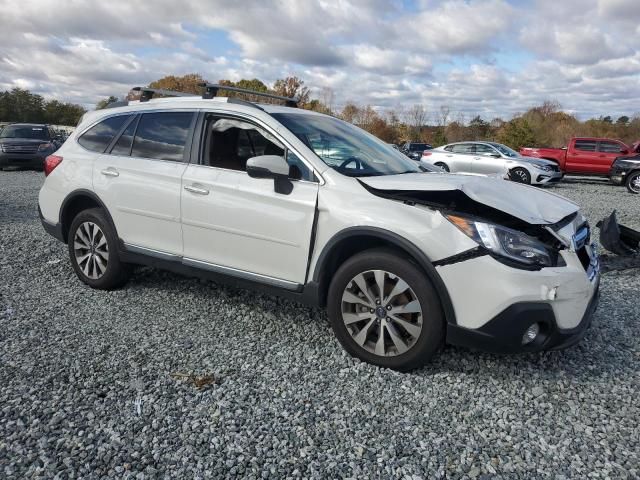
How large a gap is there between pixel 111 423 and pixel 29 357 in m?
1.12

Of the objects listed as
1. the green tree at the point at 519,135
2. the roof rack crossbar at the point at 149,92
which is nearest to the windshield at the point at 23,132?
the roof rack crossbar at the point at 149,92

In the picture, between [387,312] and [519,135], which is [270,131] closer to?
[387,312]

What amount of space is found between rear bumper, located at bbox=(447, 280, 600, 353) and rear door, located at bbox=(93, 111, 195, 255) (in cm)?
235

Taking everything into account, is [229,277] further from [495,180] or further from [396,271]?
[495,180]

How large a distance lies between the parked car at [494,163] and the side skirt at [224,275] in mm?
12907

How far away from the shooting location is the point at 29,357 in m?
3.35

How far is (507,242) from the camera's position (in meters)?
2.87

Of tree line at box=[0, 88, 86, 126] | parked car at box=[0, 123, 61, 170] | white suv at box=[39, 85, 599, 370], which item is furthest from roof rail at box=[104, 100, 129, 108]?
tree line at box=[0, 88, 86, 126]

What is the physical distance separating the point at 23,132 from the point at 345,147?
17180 millimetres

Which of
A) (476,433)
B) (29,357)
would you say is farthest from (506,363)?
(29,357)

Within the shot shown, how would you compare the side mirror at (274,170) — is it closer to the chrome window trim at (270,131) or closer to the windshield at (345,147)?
the chrome window trim at (270,131)

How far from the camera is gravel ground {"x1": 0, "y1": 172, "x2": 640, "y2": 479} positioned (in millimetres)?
2393

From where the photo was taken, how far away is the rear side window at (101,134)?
4617 mm

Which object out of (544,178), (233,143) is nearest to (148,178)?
(233,143)
